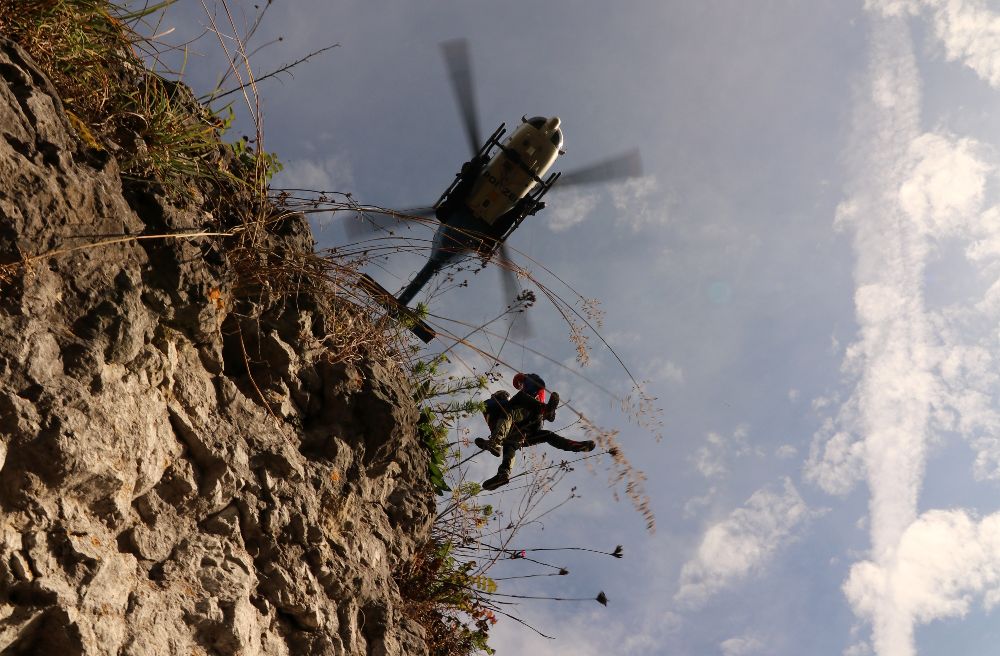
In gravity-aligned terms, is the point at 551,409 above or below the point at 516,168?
below

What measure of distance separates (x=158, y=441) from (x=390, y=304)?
152cm

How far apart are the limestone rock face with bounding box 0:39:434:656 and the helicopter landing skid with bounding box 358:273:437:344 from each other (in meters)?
Answer: 0.33

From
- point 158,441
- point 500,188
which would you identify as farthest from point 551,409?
point 500,188

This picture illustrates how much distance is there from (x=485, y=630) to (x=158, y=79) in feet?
12.0

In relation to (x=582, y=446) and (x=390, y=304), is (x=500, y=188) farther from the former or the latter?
(x=390, y=304)

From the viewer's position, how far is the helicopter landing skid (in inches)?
138

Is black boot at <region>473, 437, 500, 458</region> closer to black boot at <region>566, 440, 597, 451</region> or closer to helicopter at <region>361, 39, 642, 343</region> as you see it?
black boot at <region>566, 440, 597, 451</region>

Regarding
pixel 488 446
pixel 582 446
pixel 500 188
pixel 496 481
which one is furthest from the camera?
pixel 500 188

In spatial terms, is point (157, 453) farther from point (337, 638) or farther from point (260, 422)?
point (337, 638)

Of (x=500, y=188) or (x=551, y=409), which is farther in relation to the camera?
(x=500, y=188)

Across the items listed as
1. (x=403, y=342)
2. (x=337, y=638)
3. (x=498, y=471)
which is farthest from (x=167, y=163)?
(x=498, y=471)

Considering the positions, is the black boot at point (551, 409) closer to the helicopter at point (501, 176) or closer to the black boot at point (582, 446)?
the black boot at point (582, 446)

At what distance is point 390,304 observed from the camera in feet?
12.2

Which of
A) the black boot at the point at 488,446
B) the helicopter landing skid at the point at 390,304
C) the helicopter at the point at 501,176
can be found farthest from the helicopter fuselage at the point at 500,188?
the helicopter landing skid at the point at 390,304
